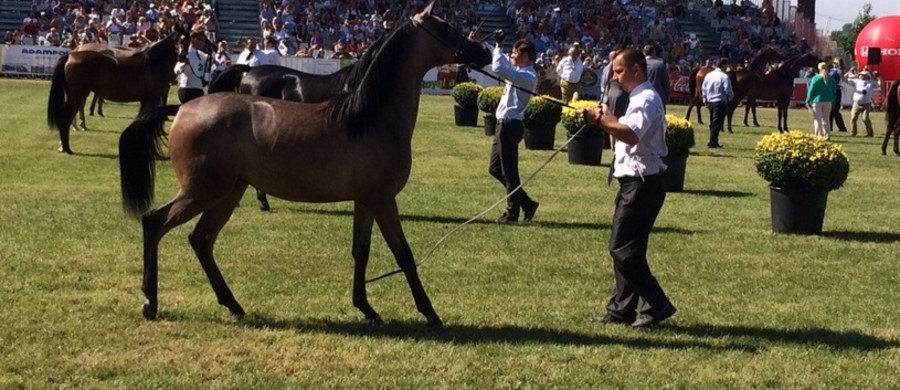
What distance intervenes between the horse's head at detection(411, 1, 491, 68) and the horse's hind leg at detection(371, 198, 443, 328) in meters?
1.05

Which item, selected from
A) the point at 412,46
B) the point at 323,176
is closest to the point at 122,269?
the point at 323,176

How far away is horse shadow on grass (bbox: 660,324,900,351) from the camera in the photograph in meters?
7.24

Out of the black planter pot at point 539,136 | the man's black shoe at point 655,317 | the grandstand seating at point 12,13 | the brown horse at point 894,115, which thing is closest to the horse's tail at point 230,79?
the man's black shoe at point 655,317

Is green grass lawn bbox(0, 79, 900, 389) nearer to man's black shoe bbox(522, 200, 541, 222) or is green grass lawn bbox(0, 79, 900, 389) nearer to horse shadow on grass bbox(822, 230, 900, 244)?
Result: horse shadow on grass bbox(822, 230, 900, 244)

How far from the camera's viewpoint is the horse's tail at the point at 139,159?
7582 mm

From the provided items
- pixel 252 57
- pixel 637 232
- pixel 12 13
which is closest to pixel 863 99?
pixel 252 57

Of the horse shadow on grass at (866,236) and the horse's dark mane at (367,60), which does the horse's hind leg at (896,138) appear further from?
the horse's dark mane at (367,60)

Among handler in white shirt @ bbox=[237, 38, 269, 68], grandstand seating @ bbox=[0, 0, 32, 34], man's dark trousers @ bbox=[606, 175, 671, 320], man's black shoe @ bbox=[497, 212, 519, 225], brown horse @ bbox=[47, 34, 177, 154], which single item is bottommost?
man's black shoe @ bbox=[497, 212, 519, 225]

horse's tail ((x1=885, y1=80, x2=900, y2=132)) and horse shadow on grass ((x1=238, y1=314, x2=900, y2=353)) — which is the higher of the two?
horse's tail ((x1=885, y1=80, x2=900, y2=132))

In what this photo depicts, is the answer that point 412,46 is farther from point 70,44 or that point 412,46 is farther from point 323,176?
point 70,44

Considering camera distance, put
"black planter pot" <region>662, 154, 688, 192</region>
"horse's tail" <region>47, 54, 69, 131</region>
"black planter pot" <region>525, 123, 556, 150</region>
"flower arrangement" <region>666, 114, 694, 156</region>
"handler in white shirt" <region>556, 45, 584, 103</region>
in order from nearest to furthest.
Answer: "flower arrangement" <region>666, 114, 694, 156</region>, "black planter pot" <region>662, 154, 688, 192</region>, "horse's tail" <region>47, 54, 69, 131</region>, "black planter pot" <region>525, 123, 556, 150</region>, "handler in white shirt" <region>556, 45, 584, 103</region>

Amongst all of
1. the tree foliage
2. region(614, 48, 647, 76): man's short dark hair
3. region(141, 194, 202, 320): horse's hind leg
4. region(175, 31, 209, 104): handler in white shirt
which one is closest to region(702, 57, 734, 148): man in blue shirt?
region(175, 31, 209, 104): handler in white shirt

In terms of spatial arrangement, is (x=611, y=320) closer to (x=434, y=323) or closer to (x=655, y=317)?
(x=655, y=317)

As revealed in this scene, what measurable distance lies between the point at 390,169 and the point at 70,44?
106ft
